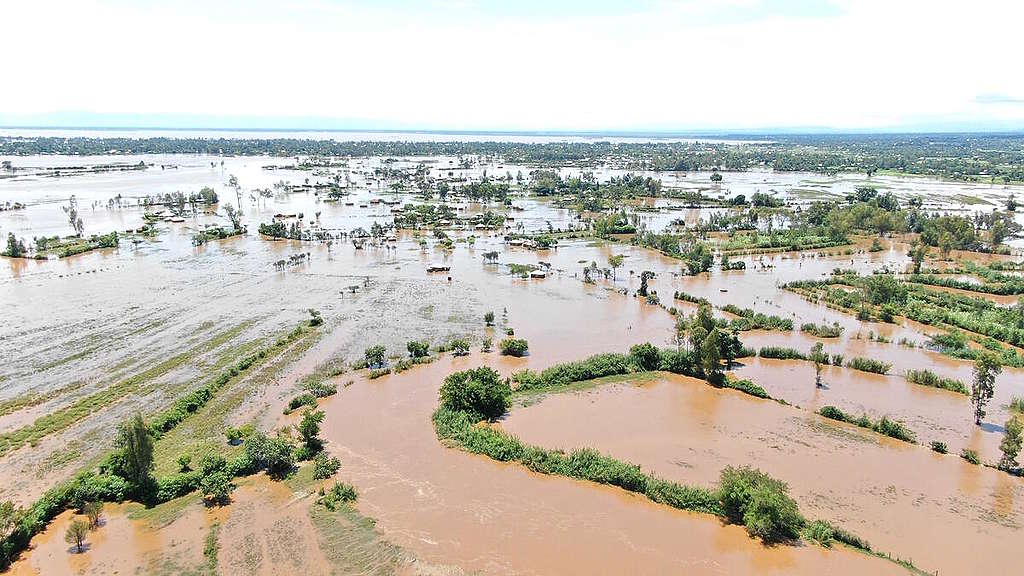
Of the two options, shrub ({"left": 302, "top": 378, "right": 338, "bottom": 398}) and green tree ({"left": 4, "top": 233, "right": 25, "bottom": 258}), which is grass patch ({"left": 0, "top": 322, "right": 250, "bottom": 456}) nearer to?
shrub ({"left": 302, "top": 378, "right": 338, "bottom": 398})

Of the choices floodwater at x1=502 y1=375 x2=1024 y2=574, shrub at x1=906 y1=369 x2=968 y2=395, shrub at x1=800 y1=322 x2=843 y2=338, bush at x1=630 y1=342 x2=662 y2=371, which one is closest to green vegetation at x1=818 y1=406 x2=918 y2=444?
floodwater at x1=502 y1=375 x2=1024 y2=574

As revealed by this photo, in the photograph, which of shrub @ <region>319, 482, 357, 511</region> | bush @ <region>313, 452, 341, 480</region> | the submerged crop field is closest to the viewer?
the submerged crop field

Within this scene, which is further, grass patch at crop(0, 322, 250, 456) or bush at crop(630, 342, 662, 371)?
bush at crop(630, 342, 662, 371)

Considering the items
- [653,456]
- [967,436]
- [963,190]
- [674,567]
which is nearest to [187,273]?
[653,456]

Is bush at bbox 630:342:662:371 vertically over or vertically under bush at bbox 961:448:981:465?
over

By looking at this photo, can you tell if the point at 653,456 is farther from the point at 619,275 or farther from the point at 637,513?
the point at 619,275

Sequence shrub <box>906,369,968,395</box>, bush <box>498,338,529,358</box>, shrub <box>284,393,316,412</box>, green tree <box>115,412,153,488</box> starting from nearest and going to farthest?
green tree <box>115,412,153,488</box> → shrub <box>284,393,316,412</box> → shrub <box>906,369,968,395</box> → bush <box>498,338,529,358</box>

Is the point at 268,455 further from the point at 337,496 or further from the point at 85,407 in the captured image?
the point at 85,407
